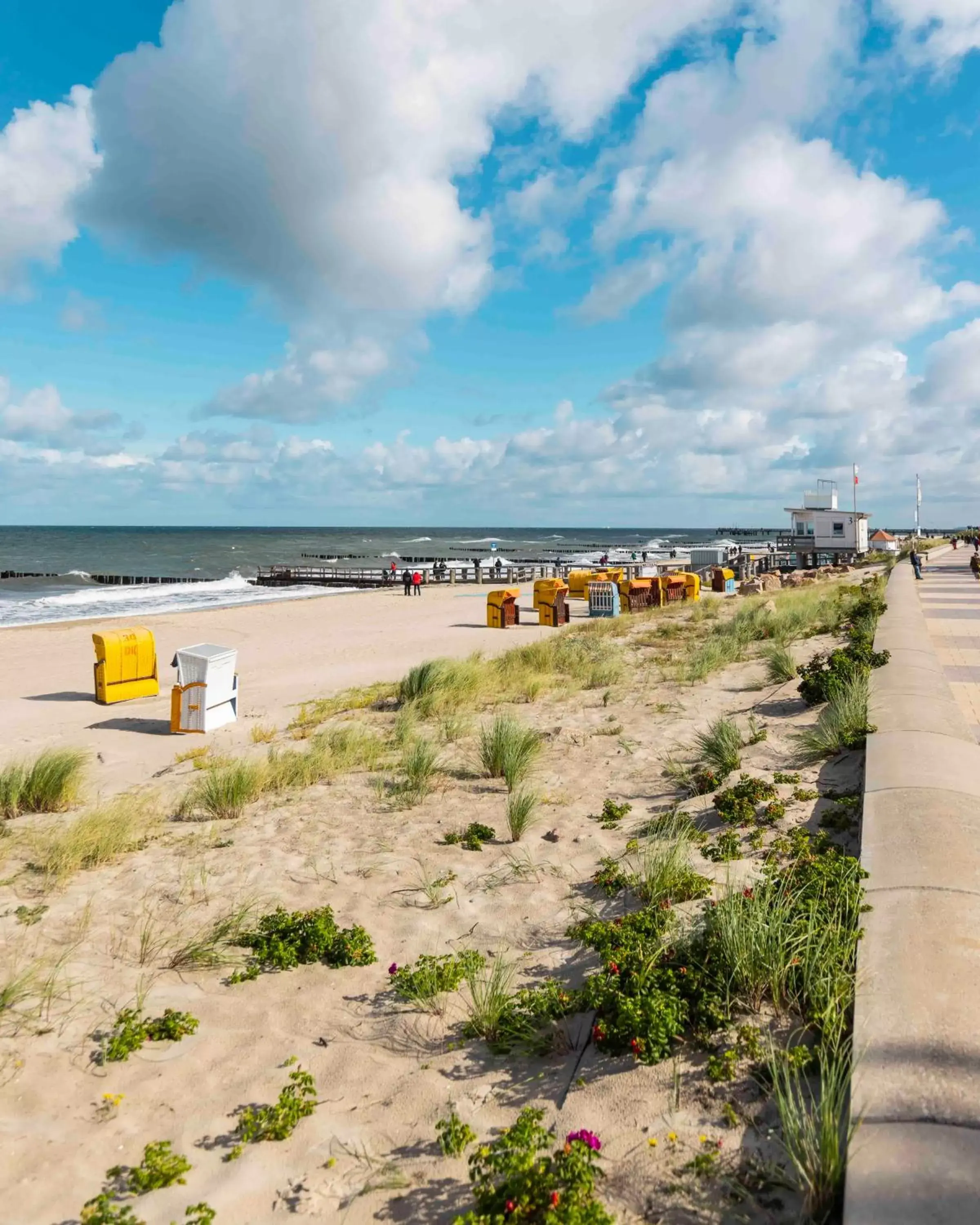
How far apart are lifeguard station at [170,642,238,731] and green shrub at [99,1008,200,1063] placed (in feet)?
22.4

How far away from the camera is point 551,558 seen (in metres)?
74.1

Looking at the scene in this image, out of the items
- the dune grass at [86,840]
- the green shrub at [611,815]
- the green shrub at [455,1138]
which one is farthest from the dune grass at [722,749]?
the dune grass at [86,840]

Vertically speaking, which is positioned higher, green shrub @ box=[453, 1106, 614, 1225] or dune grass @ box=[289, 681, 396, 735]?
green shrub @ box=[453, 1106, 614, 1225]

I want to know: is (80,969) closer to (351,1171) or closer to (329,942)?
(329,942)

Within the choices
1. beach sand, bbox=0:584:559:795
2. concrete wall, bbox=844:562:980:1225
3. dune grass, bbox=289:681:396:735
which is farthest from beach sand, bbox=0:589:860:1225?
dune grass, bbox=289:681:396:735

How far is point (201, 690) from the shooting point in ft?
33.0

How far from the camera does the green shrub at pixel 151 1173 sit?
8.59ft

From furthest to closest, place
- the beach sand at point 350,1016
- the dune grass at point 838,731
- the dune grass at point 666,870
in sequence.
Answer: the dune grass at point 838,731 → the dune grass at point 666,870 → the beach sand at point 350,1016

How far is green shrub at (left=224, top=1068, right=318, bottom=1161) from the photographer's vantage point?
282 centimetres

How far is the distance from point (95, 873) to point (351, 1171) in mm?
3549

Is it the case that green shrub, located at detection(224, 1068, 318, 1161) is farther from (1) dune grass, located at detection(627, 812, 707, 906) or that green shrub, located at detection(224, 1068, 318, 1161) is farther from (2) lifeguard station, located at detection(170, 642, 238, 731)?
(2) lifeguard station, located at detection(170, 642, 238, 731)

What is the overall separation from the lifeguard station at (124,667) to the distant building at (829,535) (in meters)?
44.5

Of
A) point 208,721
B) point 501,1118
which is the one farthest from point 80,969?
point 208,721

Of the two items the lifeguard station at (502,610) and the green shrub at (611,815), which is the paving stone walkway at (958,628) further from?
the lifeguard station at (502,610)
